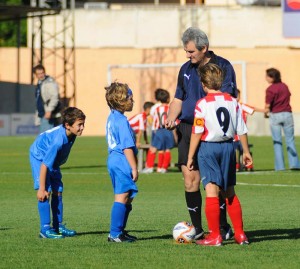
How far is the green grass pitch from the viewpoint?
9266 mm

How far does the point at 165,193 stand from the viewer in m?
17.4

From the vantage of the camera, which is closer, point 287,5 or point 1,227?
point 1,227

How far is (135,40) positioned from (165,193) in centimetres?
4182

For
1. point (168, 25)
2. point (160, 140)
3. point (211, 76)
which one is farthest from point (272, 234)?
point (168, 25)

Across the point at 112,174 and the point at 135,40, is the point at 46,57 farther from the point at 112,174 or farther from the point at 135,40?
the point at 112,174

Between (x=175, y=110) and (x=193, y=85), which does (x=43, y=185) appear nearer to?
(x=175, y=110)

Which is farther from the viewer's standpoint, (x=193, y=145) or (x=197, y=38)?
(x=197, y=38)

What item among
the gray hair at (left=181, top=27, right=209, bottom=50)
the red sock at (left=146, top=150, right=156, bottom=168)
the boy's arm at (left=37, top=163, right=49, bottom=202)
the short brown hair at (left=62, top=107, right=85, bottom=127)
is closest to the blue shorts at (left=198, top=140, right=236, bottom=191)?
the gray hair at (left=181, top=27, right=209, bottom=50)

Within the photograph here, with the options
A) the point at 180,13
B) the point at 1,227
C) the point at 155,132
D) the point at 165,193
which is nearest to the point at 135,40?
the point at 180,13

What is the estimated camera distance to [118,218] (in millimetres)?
10570

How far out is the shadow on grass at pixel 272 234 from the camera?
10906 millimetres

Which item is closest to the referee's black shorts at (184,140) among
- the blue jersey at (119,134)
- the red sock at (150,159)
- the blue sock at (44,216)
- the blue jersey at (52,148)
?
the blue jersey at (119,134)

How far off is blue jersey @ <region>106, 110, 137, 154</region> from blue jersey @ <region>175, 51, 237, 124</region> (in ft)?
2.17

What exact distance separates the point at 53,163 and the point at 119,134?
0.80m
